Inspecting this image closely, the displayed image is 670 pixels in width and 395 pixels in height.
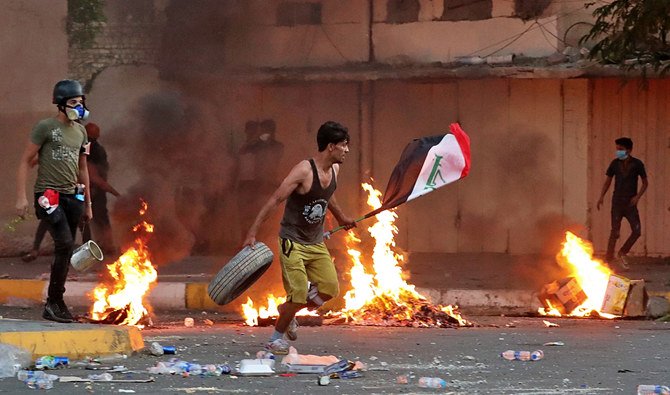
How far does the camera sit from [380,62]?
Answer: 1755 cm

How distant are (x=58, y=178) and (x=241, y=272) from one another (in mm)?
2069

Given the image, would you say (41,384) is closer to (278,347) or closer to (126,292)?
(278,347)

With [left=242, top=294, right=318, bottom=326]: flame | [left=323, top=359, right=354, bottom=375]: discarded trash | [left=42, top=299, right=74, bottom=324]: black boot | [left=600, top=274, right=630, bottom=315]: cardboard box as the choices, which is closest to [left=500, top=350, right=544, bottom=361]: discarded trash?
[left=323, top=359, right=354, bottom=375]: discarded trash

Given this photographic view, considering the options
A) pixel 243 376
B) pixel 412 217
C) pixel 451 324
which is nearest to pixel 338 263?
pixel 412 217

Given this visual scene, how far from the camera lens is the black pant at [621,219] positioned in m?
16.0

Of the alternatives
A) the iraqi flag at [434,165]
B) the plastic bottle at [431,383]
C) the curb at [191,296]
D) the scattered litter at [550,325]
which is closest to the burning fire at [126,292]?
the curb at [191,296]

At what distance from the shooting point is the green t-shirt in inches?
413

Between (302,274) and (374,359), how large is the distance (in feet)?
2.50

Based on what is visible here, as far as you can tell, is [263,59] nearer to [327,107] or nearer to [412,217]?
[327,107]

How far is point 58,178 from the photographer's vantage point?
10.5m

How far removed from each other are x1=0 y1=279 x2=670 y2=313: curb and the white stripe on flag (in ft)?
10.4

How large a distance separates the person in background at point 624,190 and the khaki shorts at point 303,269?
719cm

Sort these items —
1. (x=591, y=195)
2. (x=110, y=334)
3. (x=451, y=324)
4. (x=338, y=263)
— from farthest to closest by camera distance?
(x=591, y=195) → (x=338, y=263) → (x=451, y=324) → (x=110, y=334)

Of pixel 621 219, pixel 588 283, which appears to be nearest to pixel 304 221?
pixel 588 283
